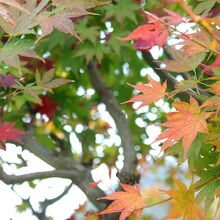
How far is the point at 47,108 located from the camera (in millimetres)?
1899

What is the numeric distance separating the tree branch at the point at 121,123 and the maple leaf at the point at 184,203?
669mm

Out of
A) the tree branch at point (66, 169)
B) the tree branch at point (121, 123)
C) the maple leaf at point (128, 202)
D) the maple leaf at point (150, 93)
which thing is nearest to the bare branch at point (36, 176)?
the tree branch at point (66, 169)

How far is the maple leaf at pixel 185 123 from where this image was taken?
2.66 feet

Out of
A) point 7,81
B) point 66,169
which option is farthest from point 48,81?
point 66,169

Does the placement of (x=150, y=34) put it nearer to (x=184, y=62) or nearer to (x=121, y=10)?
(x=184, y=62)

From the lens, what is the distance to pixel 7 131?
1180 mm

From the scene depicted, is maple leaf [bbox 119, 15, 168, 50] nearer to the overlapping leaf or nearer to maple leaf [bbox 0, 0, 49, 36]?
maple leaf [bbox 0, 0, 49, 36]

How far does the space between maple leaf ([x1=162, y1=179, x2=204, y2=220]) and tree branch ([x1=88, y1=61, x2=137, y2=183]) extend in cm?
67

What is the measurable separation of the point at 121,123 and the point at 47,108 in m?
0.25

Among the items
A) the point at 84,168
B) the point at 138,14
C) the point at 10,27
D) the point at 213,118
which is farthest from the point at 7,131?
the point at 138,14

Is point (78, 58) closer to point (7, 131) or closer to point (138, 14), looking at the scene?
point (138, 14)

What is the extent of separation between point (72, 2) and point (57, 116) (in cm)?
111

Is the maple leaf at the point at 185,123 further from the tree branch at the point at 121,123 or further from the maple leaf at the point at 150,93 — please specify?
the tree branch at the point at 121,123

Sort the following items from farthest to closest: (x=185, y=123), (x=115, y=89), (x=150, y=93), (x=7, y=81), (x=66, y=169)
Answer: (x=115, y=89) → (x=66, y=169) → (x=7, y=81) → (x=150, y=93) → (x=185, y=123)
